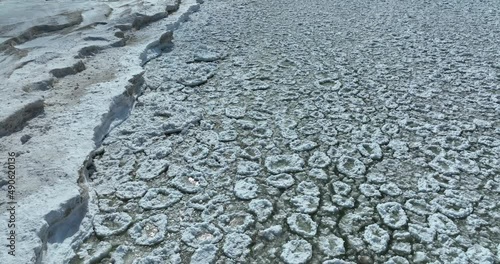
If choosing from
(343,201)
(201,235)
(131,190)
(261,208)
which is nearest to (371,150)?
(343,201)

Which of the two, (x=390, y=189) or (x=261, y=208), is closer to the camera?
(x=261, y=208)

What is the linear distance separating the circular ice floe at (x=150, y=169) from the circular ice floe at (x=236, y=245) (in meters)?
0.69

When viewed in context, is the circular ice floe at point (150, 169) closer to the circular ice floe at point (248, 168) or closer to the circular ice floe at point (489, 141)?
the circular ice floe at point (248, 168)

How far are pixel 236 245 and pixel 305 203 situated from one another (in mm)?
468

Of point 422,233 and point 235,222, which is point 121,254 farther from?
point 422,233

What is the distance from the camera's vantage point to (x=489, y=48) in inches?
170

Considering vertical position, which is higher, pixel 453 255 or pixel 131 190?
pixel 453 255

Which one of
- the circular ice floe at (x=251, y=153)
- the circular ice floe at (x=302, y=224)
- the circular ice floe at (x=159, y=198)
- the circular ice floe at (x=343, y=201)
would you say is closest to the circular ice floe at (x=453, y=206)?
the circular ice floe at (x=343, y=201)

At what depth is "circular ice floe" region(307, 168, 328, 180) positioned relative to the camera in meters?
2.47

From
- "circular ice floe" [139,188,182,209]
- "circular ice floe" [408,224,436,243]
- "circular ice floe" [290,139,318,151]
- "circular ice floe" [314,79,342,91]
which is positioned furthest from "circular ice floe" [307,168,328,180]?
"circular ice floe" [314,79,342,91]

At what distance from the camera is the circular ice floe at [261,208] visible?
86.3 inches

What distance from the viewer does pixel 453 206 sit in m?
2.23

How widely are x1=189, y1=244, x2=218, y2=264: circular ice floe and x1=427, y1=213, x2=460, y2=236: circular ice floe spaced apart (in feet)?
3.50

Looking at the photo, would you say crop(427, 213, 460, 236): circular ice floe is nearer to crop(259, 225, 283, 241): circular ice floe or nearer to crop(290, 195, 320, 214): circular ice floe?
crop(290, 195, 320, 214): circular ice floe
